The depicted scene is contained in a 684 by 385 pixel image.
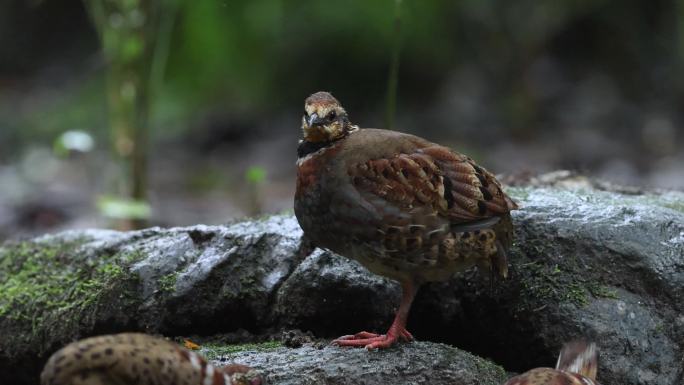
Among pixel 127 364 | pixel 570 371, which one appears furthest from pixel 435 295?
pixel 127 364

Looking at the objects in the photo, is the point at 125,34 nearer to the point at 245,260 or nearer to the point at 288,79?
the point at 245,260

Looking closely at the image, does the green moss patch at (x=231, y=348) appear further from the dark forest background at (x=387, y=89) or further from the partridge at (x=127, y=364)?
the dark forest background at (x=387, y=89)

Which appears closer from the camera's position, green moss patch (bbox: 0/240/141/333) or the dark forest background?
green moss patch (bbox: 0/240/141/333)

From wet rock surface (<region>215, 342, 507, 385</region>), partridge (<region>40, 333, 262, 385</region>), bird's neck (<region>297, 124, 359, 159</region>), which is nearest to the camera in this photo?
partridge (<region>40, 333, 262, 385</region>)

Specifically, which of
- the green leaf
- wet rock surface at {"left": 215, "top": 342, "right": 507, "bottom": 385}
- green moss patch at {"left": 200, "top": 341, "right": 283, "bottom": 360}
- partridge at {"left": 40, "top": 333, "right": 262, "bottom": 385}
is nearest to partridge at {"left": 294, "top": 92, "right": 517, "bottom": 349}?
wet rock surface at {"left": 215, "top": 342, "right": 507, "bottom": 385}

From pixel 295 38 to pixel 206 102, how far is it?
4.98ft

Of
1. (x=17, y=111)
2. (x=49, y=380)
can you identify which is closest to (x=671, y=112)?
(x=17, y=111)

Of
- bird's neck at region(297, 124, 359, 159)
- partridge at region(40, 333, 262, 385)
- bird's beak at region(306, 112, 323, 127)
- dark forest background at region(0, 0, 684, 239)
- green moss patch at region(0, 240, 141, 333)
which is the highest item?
dark forest background at region(0, 0, 684, 239)

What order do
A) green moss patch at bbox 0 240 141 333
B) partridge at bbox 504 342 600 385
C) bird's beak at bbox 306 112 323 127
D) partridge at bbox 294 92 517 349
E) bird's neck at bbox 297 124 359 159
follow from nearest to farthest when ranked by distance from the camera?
partridge at bbox 504 342 600 385 < partridge at bbox 294 92 517 349 < bird's beak at bbox 306 112 323 127 < bird's neck at bbox 297 124 359 159 < green moss patch at bbox 0 240 141 333

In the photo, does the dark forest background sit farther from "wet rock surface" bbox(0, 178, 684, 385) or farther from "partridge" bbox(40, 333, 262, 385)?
"partridge" bbox(40, 333, 262, 385)

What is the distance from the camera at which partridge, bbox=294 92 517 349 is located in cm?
446

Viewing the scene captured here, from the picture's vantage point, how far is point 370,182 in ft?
14.9

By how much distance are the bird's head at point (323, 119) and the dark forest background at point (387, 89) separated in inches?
251

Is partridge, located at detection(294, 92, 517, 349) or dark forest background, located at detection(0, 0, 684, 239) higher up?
dark forest background, located at detection(0, 0, 684, 239)
